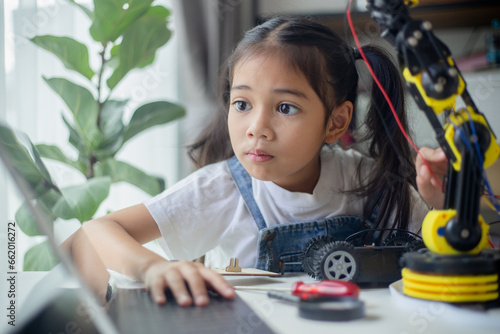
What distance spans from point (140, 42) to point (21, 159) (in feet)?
2.48

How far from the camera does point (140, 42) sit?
1.29 m

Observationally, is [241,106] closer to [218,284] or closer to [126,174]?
[218,284]

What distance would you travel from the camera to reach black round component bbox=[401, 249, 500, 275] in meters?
0.50

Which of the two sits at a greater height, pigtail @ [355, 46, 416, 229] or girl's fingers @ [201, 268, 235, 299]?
pigtail @ [355, 46, 416, 229]

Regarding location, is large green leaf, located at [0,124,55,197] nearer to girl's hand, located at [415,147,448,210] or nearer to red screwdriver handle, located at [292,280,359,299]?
red screwdriver handle, located at [292,280,359,299]

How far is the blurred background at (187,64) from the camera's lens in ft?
4.50

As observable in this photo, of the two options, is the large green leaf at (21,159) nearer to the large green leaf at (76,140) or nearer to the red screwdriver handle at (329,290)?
the red screwdriver handle at (329,290)

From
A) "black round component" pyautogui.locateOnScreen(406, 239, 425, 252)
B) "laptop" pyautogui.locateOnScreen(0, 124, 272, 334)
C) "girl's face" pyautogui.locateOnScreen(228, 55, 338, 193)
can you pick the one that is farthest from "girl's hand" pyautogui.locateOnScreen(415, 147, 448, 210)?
"laptop" pyautogui.locateOnScreen(0, 124, 272, 334)

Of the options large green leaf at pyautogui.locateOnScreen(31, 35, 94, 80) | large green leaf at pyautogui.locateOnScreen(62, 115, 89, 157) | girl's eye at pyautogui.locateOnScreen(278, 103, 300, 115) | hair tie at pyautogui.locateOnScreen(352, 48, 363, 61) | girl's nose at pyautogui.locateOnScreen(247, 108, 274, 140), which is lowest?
large green leaf at pyautogui.locateOnScreen(62, 115, 89, 157)

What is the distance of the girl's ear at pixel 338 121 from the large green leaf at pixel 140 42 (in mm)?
564

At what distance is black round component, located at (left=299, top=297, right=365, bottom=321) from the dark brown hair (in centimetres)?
43

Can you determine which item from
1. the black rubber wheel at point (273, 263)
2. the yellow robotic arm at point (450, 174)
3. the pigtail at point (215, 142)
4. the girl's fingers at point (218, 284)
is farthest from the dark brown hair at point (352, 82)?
the girl's fingers at point (218, 284)

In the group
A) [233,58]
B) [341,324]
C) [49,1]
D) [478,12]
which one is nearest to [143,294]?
[341,324]

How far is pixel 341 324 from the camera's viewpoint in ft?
1.53
